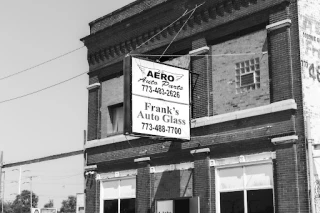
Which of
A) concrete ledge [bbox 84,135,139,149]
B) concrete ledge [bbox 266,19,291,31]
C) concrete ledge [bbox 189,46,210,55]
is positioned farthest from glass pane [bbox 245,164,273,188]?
concrete ledge [bbox 84,135,139,149]

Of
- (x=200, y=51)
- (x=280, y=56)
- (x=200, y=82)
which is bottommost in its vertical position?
(x=200, y=82)

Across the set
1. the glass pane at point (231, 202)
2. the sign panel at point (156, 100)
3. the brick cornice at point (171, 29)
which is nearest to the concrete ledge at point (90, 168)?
the brick cornice at point (171, 29)

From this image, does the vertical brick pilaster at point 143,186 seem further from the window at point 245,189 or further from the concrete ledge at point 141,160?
the window at point 245,189

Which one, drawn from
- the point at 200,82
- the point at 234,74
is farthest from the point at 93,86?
the point at 234,74

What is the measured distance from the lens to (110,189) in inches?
990

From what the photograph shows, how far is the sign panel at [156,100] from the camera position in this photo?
63.6 feet

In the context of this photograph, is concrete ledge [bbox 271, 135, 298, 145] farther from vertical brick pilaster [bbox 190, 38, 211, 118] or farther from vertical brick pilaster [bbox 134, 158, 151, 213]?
vertical brick pilaster [bbox 134, 158, 151, 213]

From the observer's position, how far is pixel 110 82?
26.1 metres

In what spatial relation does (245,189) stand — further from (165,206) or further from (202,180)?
(165,206)

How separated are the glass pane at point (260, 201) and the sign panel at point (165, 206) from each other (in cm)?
365

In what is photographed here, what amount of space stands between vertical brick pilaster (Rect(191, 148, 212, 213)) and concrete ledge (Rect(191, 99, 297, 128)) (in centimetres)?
105

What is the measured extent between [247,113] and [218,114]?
1586 millimetres

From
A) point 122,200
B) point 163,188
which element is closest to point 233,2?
point 163,188

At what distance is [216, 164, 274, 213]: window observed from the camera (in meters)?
18.6
